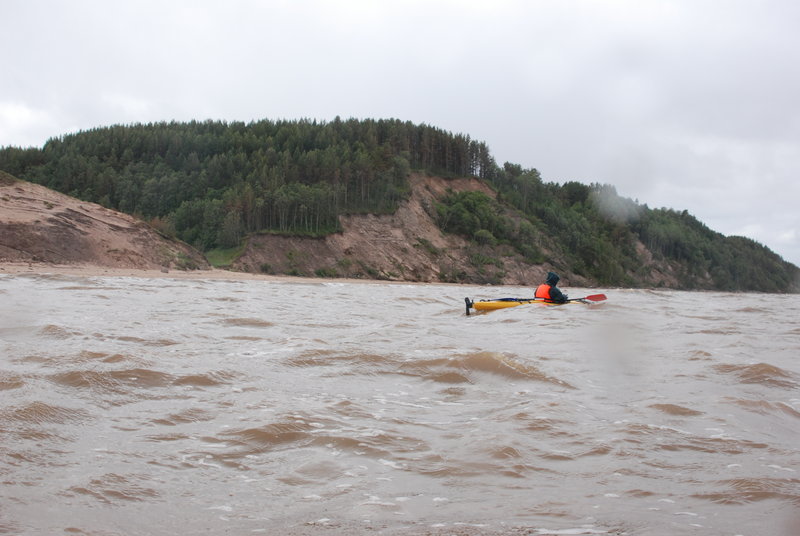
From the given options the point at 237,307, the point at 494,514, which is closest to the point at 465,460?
the point at 494,514

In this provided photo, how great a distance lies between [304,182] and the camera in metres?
65.8

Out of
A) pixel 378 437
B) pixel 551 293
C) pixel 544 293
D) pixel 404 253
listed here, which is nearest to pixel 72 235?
pixel 544 293

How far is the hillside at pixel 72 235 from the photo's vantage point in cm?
2817

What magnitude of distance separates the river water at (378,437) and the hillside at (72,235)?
74.4 ft

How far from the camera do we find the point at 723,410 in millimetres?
5840

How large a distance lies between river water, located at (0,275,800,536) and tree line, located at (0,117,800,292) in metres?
50.3

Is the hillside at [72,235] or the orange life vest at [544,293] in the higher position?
the hillside at [72,235]

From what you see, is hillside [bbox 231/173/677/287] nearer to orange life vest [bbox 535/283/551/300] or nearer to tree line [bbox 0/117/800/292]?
tree line [bbox 0/117/800/292]

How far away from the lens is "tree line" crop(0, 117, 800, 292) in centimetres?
5934

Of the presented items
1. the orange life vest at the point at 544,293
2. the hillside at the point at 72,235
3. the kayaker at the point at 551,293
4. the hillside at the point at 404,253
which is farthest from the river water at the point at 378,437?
the hillside at the point at 404,253

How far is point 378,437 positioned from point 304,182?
62.9m

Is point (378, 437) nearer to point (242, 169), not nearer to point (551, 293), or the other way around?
point (551, 293)

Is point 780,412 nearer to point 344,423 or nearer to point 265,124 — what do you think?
point 344,423

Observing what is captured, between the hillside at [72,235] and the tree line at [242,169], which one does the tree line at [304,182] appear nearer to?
the tree line at [242,169]
